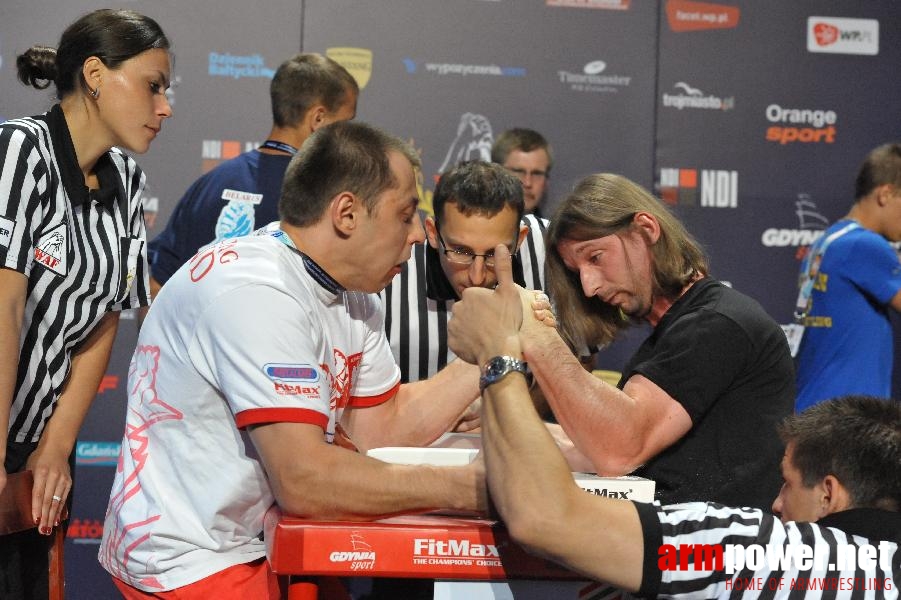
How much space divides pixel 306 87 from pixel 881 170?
7.64 feet

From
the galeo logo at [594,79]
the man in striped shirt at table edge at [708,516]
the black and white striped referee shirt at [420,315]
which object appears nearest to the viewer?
the man in striped shirt at table edge at [708,516]

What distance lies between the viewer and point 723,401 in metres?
2.03

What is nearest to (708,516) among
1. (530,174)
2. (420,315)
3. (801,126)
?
(420,315)

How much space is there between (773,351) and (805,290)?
7.88 ft

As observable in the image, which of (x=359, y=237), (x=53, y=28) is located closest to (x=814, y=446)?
(x=359, y=237)

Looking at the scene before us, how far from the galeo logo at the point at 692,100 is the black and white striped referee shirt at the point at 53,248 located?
2872 millimetres

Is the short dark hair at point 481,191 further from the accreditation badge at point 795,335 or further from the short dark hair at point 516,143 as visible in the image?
the accreditation badge at point 795,335

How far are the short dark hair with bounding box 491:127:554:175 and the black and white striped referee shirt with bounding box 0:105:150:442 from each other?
84.7 inches

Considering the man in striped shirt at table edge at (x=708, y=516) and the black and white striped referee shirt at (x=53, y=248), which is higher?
the black and white striped referee shirt at (x=53, y=248)

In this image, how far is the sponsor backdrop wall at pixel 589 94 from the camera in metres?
4.40

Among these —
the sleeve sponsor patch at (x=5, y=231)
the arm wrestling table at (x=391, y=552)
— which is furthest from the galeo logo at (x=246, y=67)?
the arm wrestling table at (x=391, y=552)

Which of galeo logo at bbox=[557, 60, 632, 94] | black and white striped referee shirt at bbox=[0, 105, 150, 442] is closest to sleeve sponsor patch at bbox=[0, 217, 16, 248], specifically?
black and white striped referee shirt at bbox=[0, 105, 150, 442]

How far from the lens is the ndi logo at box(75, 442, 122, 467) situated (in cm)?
428

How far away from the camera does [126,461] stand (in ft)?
5.65
